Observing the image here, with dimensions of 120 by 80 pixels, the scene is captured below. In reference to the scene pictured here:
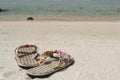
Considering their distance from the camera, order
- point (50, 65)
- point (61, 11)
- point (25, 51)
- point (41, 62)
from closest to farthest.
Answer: point (50, 65)
point (41, 62)
point (25, 51)
point (61, 11)

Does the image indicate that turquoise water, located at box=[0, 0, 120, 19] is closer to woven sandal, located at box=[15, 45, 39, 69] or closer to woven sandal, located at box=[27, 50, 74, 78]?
woven sandal, located at box=[15, 45, 39, 69]

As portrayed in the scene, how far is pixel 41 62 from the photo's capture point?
8086 millimetres

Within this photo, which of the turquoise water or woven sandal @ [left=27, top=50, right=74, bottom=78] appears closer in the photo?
woven sandal @ [left=27, top=50, right=74, bottom=78]

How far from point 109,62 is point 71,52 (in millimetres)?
1872

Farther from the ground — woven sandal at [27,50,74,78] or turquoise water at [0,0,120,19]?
turquoise water at [0,0,120,19]

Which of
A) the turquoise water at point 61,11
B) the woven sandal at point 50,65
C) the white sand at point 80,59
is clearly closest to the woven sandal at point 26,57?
the white sand at point 80,59

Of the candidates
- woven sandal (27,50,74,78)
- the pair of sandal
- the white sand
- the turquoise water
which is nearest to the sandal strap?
the pair of sandal

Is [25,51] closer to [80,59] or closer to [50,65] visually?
[50,65]

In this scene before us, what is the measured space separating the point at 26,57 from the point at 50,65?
1.22 metres


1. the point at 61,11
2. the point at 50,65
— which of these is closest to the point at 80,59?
the point at 50,65

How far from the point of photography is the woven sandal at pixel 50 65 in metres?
7.17

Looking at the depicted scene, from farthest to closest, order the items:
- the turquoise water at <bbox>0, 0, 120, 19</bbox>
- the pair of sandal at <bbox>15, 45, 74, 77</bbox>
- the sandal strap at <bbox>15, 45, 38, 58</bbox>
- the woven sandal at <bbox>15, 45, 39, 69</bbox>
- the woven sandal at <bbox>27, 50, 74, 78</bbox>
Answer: the turquoise water at <bbox>0, 0, 120, 19</bbox>, the sandal strap at <bbox>15, 45, 38, 58</bbox>, the woven sandal at <bbox>15, 45, 39, 69</bbox>, the pair of sandal at <bbox>15, 45, 74, 77</bbox>, the woven sandal at <bbox>27, 50, 74, 78</bbox>

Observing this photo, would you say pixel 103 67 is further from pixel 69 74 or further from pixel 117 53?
pixel 117 53

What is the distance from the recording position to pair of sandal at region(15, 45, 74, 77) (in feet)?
24.0
